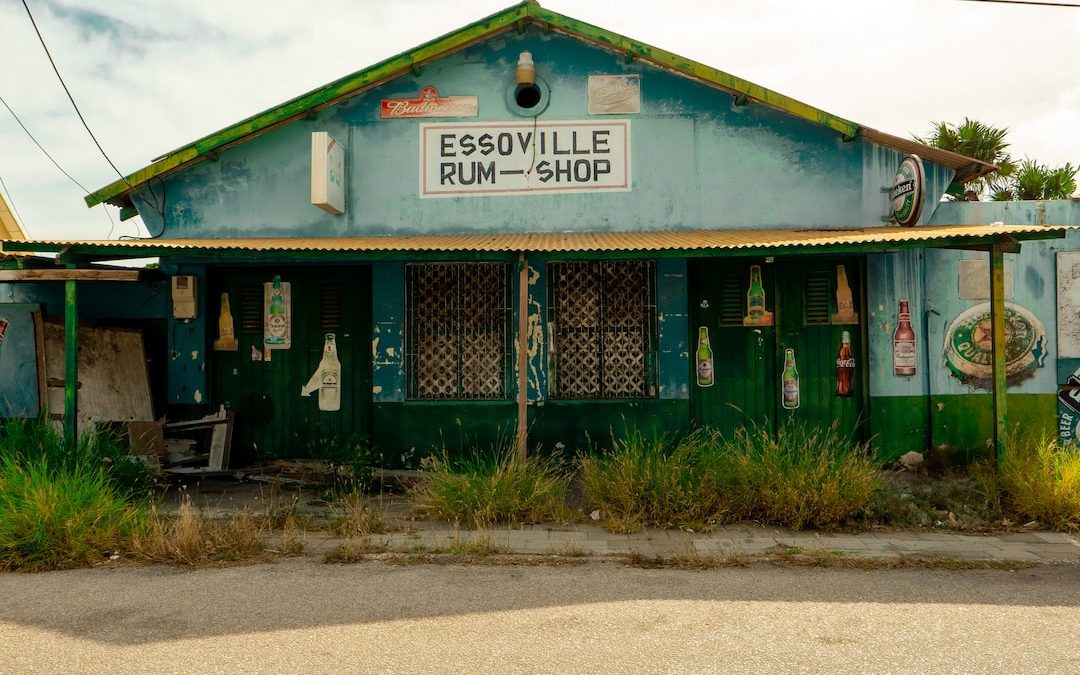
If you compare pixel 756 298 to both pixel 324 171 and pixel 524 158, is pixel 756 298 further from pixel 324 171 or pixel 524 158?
pixel 324 171

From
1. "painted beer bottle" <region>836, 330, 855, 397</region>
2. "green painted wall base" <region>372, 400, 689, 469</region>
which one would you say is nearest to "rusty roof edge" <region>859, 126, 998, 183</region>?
"painted beer bottle" <region>836, 330, 855, 397</region>

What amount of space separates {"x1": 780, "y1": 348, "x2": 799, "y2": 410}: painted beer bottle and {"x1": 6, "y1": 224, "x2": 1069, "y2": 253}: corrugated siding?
1573 millimetres

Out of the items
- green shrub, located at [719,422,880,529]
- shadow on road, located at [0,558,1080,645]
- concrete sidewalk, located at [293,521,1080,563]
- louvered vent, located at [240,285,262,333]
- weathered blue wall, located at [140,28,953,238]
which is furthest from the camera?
louvered vent, located at [240,285,262,333]

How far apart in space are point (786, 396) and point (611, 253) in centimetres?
317

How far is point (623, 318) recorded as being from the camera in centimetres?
932

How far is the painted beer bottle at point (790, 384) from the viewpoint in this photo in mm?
9289

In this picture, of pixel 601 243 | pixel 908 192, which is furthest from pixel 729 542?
pixel 908 192

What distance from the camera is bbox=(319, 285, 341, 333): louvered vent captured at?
9.73 meters

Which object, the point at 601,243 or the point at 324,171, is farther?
the point at 324,171

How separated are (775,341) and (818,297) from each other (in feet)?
2.46

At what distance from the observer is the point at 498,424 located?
9.27m

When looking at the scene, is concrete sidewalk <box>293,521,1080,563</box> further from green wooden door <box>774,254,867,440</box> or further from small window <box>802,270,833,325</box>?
small window <box>802,270,833,325</box>

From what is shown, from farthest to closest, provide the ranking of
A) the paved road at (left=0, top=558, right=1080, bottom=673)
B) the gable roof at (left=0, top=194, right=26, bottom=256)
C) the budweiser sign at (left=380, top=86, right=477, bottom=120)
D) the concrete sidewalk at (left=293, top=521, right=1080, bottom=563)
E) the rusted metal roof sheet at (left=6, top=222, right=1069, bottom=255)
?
the gable roof at (left=0, top=194, right=26, bottom=256)
the budweiser sign at (left=380, top=86, right=477, bottom=120)
the rusted metal roof sheet at (left=6, top=222, right=1069, bottom=255)
the concrete sidewalk at (left=293, top=521, right=1080, bottom=563)
the paved road at (left=0, top=558, right=1080, bottom=673)

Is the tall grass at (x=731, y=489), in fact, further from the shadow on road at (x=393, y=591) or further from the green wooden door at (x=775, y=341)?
the green wooden door at (x=775, y=341)
